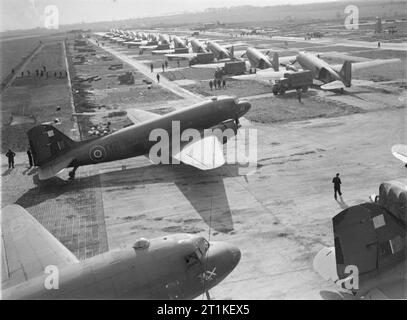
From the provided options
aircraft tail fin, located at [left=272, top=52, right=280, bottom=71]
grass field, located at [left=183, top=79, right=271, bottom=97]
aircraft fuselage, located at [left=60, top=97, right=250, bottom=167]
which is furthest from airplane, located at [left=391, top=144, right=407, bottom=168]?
aircraft tail fin, located at [left=272, top=52, right=280, bottom=71]

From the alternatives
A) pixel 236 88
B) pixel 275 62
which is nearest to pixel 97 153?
pixel 236 88

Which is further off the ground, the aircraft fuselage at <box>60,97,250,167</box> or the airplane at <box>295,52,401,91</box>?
the airplane at <box>295,52,401,91</box>

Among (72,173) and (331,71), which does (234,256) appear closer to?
(72,173)

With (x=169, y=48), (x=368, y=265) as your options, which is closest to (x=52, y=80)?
(x=169, y=48)

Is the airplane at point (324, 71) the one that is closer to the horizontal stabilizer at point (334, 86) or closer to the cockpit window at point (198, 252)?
the horizontal stabilizer at point (334, 86)

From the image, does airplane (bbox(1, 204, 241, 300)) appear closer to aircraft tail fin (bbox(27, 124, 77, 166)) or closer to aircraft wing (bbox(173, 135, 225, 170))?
aircraft wing (bbox(173, 135, 225, 170))

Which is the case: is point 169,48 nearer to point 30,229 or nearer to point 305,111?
point 305,111
